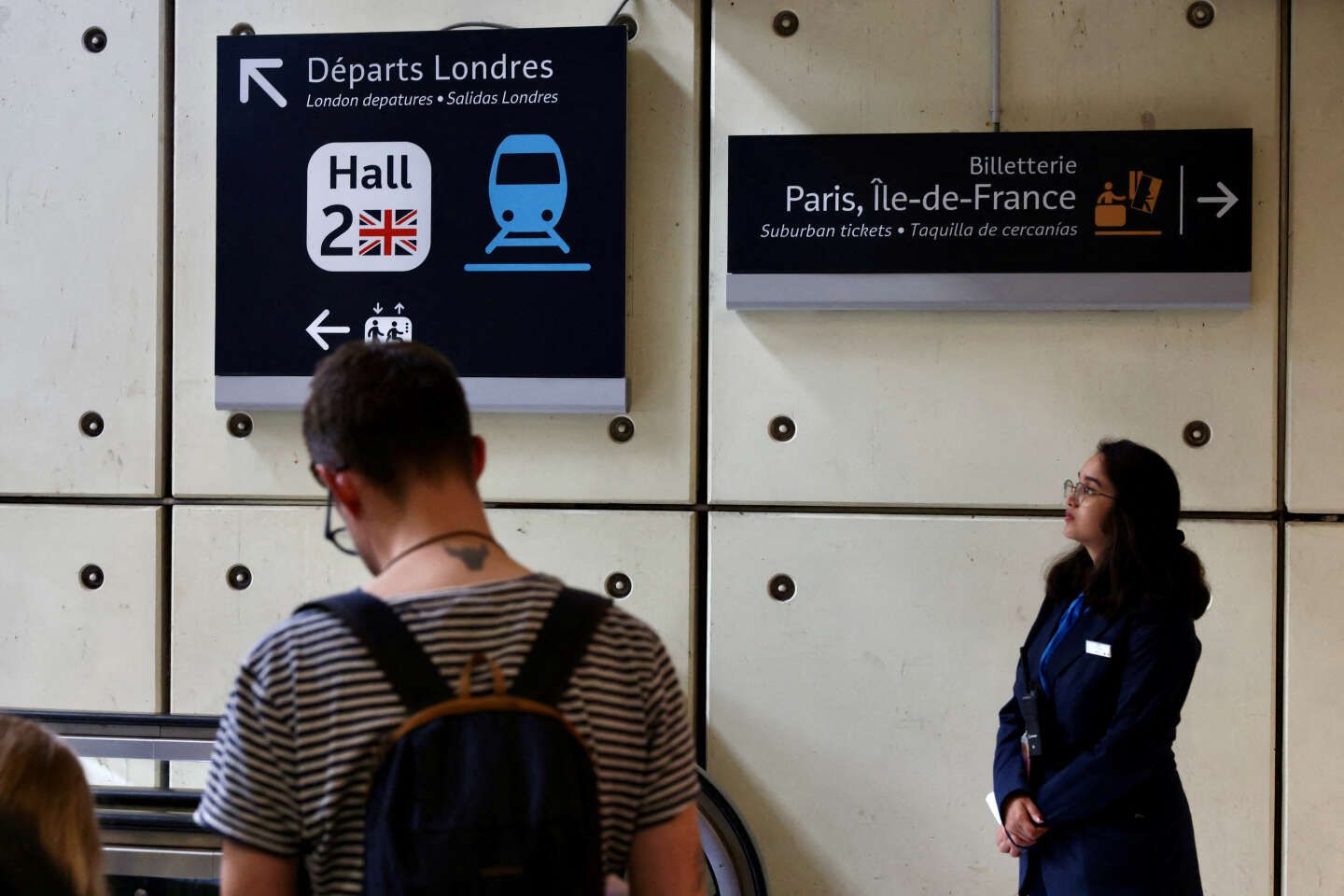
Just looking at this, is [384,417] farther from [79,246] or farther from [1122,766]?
[79,246]

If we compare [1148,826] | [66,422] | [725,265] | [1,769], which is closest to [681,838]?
[1,769]

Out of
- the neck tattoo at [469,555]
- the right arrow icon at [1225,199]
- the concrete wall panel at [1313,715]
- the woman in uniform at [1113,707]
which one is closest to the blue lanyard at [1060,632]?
the woman in uniform at [1113,707]

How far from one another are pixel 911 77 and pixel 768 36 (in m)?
0.37

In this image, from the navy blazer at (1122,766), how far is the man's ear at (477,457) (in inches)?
60.1

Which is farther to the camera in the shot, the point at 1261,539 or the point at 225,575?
the point at 225,575

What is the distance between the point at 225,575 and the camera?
10.9 feet

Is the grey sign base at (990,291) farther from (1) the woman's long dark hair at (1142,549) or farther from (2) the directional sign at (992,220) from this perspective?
(1) the woman's long dark hair at (1142,549)

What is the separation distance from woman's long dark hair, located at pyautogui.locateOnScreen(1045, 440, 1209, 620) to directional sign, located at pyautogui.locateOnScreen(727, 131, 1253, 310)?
658 mm

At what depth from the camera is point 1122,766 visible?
94.7 inches

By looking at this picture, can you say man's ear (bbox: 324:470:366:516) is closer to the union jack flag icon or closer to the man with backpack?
the man with backpack

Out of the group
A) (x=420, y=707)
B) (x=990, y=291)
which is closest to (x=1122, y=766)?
(x=990, y=291)

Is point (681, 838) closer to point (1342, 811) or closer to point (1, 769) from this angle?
point (1, 769)

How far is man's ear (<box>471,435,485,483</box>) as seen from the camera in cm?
135

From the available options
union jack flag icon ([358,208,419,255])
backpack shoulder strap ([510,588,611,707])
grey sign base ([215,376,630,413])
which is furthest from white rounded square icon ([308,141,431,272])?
backpack shoulder strap ([510,588,611,707])
